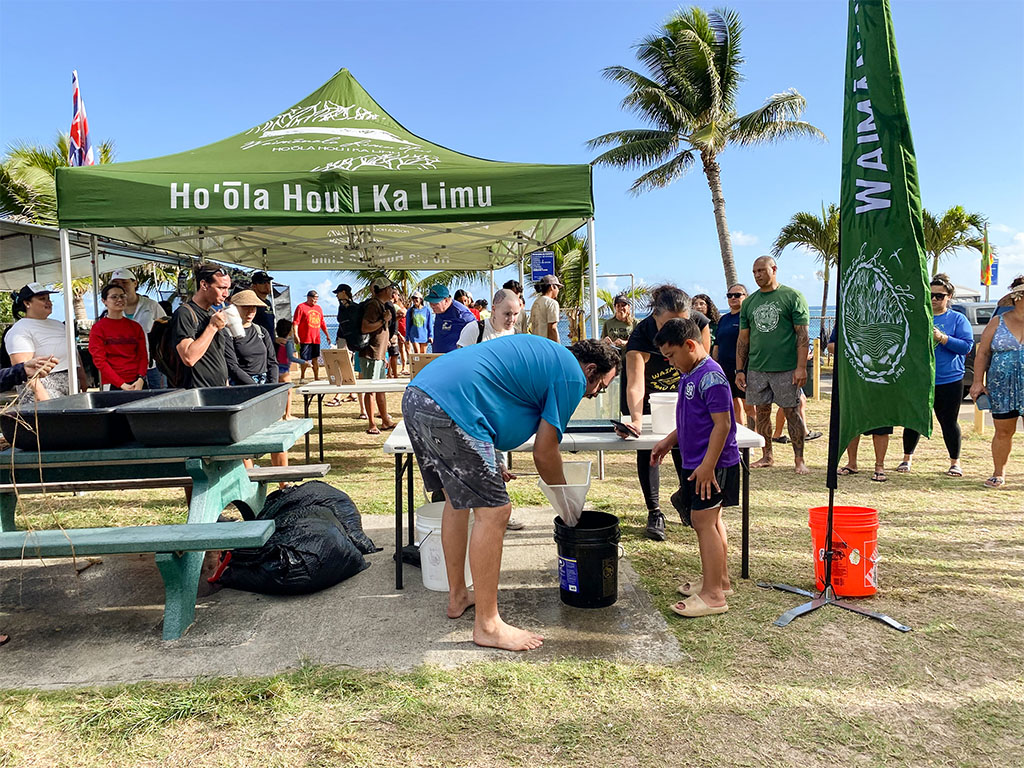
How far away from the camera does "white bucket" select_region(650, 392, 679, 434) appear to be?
3.92 metres

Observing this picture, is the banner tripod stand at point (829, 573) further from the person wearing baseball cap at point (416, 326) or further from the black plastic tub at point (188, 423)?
the person wearing baseball cap at point (416, 326)

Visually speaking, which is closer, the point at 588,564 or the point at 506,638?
the point at 506,638

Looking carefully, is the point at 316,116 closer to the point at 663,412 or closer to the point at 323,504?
the point at 323,504

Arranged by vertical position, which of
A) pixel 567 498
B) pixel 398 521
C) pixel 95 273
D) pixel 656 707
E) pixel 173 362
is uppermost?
pixel 95 273

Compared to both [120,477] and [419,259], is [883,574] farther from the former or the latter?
[419,259]

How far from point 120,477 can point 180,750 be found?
1838 millimetres

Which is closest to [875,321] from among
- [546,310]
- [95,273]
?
[546,310]

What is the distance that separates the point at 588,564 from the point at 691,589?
63 cm

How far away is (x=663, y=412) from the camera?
3943 mm

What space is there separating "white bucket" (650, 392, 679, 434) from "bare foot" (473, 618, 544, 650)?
1456mm

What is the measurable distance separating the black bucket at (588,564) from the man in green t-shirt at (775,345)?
338cm

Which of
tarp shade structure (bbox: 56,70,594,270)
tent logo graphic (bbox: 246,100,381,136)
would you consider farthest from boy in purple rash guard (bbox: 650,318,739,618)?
tent logo graphic (bbox: 246,100,381,136)

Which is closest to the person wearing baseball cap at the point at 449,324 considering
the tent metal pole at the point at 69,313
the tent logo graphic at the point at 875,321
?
the tent metal pole at the point at 69,313

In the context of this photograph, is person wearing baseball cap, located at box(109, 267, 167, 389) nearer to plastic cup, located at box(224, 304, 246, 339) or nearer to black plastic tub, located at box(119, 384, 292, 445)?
plastic cup, located at box(224, 304, 246, 339)
